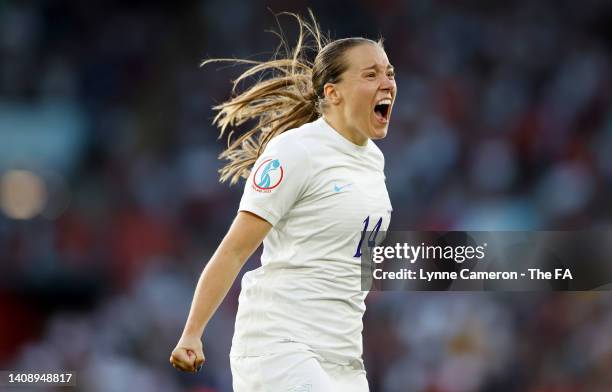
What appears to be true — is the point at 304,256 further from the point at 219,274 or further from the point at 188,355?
the point at 188,355

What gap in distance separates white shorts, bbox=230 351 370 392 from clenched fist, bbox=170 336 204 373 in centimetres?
24

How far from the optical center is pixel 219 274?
2.89 metres

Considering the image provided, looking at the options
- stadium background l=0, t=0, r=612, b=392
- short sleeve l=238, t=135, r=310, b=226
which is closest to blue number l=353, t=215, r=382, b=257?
short sleeve l=238, t=135, r=310, b=226

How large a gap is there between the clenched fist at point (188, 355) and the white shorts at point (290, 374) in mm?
236

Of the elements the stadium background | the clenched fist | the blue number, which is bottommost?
the clenched fist

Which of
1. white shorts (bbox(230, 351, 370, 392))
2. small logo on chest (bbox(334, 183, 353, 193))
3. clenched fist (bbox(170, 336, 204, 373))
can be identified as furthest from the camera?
small logo on chest (bbox(334, 183, 353, 193))

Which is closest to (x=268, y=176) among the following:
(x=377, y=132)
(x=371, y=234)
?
(x=371, y=234)

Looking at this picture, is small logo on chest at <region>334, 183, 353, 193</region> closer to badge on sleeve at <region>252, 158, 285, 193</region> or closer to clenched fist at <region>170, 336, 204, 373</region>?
badge on sleeve at <region>252, 158, 285, 193</region>

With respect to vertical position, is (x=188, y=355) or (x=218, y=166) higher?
(x=218, y=166)

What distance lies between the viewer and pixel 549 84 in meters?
8.23

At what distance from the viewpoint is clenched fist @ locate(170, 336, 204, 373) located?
2.74 meters

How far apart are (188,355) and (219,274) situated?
27 centimetres

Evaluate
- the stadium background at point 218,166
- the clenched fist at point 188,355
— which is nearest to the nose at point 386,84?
the clenched fist at point 188,355

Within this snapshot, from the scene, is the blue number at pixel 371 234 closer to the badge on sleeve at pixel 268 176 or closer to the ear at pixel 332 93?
the badge on sleeve at pixel 268 176
